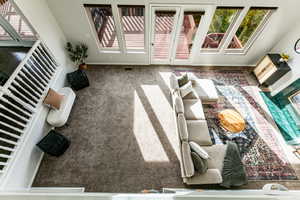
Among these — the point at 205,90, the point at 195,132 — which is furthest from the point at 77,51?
the point at 195,132

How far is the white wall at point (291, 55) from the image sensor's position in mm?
3871

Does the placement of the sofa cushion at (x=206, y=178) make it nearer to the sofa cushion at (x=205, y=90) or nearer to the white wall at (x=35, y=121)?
the sofa cushion at (x=205, y=90)

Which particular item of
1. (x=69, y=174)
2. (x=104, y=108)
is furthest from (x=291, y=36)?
(x=69, y=174)

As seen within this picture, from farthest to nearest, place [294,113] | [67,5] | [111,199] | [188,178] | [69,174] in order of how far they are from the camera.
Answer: [294,113], [67,5], [69,174], [188,178], [111,199]

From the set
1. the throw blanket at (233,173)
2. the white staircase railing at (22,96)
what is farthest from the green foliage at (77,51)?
the throw blanket at (233,173)

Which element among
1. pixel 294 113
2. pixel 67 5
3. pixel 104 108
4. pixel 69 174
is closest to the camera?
pixel 69 174

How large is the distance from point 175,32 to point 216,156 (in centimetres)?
327

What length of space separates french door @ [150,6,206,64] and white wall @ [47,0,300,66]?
0.22 meters

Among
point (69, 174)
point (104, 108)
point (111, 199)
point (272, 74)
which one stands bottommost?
point (111, 199)

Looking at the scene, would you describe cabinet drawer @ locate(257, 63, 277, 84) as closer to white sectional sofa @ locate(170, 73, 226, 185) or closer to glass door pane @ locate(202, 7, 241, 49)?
glass door pane @ locate(202, 7, 241, 49)

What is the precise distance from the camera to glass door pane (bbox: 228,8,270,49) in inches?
153

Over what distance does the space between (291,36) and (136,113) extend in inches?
183

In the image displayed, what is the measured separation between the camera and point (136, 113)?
408 cm

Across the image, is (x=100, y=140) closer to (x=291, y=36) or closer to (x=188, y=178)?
(x=188, y=178)
